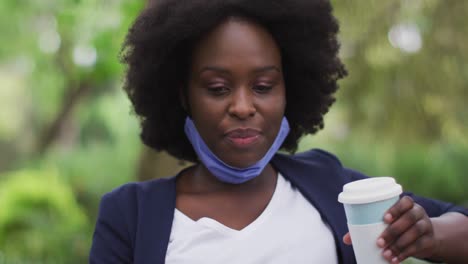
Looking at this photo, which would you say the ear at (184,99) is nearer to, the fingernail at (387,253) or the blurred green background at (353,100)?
the fingernail at (387,253)

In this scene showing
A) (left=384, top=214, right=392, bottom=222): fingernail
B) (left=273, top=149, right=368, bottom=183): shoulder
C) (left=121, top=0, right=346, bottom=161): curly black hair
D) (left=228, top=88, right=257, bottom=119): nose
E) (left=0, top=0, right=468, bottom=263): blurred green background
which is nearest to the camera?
(left=384, top=214, right=392, bottom=222): fingernail

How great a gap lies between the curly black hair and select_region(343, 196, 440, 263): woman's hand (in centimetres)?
78

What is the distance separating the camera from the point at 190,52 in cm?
220


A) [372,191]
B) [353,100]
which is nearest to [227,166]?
[372,191]

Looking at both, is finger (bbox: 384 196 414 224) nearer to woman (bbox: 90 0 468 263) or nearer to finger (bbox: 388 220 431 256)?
finger (bbox: 388 220 431 256)

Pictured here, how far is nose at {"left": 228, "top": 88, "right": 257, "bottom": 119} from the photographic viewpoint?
2.01 m

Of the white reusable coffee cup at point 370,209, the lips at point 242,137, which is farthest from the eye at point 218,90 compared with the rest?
the white reusable coffee cup at point 370,209

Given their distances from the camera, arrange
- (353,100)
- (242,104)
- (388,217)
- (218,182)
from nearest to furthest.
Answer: (388,217) → (242,104) → (218,182) → (353,100)

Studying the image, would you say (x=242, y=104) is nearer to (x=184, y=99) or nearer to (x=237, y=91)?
(x=237, y=91)

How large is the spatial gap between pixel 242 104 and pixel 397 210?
1.89 ft

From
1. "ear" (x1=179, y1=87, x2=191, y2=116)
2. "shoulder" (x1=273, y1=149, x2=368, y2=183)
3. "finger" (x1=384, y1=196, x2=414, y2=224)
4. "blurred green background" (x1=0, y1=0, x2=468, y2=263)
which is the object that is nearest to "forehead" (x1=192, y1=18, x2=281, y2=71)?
"ear" (x1=179, y1=87, x2=191, y2=116)

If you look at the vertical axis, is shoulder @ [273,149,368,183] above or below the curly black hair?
below

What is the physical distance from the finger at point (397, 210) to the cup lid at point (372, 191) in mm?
29

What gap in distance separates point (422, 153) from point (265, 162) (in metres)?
6.11
